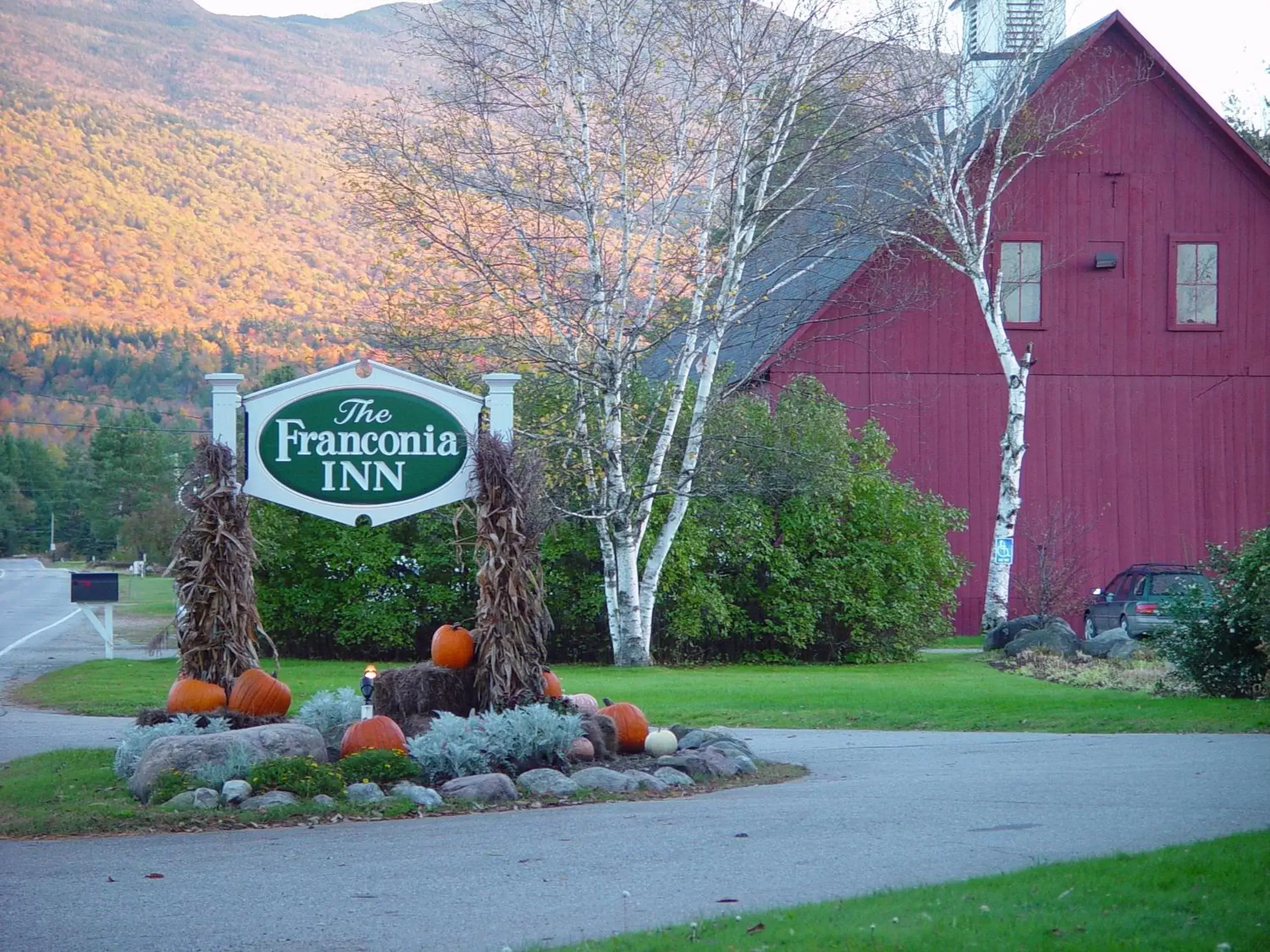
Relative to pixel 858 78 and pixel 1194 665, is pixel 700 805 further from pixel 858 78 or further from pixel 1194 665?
pixel 858 78

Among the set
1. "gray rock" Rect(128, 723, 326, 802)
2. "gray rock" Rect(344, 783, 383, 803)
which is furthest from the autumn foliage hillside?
"gray rock" Rect(344, 783, 383, 803)

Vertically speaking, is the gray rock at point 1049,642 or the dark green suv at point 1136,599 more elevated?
the dark green suv at point 1136,599

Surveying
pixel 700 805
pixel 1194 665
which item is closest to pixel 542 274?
pixel 1194 665

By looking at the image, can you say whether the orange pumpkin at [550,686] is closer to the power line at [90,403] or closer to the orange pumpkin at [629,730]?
the orange pumpkin at [629,730]

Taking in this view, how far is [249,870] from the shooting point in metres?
7.89

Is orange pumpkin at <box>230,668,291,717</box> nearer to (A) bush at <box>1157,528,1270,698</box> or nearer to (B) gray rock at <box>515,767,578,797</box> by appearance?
(B) gray rock at <box>515,767,578,797</box>

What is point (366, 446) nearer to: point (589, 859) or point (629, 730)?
point (629, 730)

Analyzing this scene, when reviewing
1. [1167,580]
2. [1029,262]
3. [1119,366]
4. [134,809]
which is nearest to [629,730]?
[134,809]

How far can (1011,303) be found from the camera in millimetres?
31156

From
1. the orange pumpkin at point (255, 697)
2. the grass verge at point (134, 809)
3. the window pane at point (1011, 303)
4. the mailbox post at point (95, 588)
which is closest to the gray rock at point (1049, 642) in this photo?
the window pane at point (1011, 303)

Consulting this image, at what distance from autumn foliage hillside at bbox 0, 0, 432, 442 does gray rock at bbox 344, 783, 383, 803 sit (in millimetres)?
15324

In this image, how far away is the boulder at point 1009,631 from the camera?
25766 mm

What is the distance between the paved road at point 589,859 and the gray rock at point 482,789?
1.17ft

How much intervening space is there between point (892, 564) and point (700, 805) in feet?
57.2
